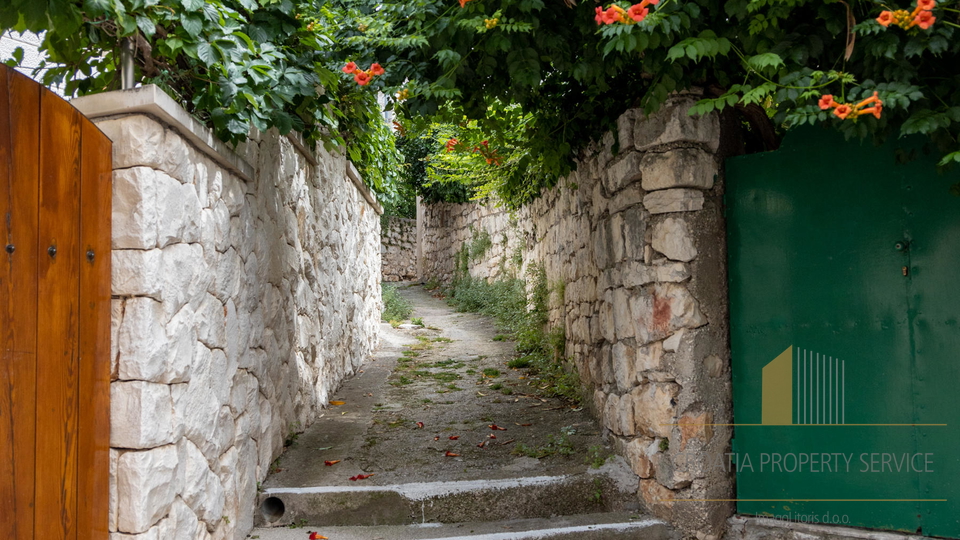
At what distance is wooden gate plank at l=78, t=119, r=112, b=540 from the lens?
1888 millimetres

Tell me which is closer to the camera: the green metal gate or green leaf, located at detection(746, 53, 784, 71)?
green leaf, located at detection(746, 53, 784, 71)

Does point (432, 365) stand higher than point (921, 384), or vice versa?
point (921, 384)

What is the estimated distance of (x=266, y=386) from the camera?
3.29m

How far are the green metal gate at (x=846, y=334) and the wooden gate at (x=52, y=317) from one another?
278 cm

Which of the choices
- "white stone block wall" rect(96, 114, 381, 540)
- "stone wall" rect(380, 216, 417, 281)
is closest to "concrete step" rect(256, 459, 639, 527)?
"white stone block wall" rect(96, 114, 381, 540)

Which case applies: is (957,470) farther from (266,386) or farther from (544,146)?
(266,386)

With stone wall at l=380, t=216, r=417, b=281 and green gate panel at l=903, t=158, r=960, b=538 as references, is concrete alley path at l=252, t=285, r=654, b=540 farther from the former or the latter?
stone wall at l=380, t=216, r=417, b=281

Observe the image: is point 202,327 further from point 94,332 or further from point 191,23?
point 191,23

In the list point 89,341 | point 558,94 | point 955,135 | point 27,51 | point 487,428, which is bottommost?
point 487,428

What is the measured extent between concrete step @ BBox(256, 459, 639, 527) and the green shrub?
6190 millimetres

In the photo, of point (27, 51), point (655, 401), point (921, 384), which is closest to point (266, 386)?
point (27, 51)

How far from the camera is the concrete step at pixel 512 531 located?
2973mm

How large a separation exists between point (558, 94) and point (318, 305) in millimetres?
2228

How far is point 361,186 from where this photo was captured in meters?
6.43
